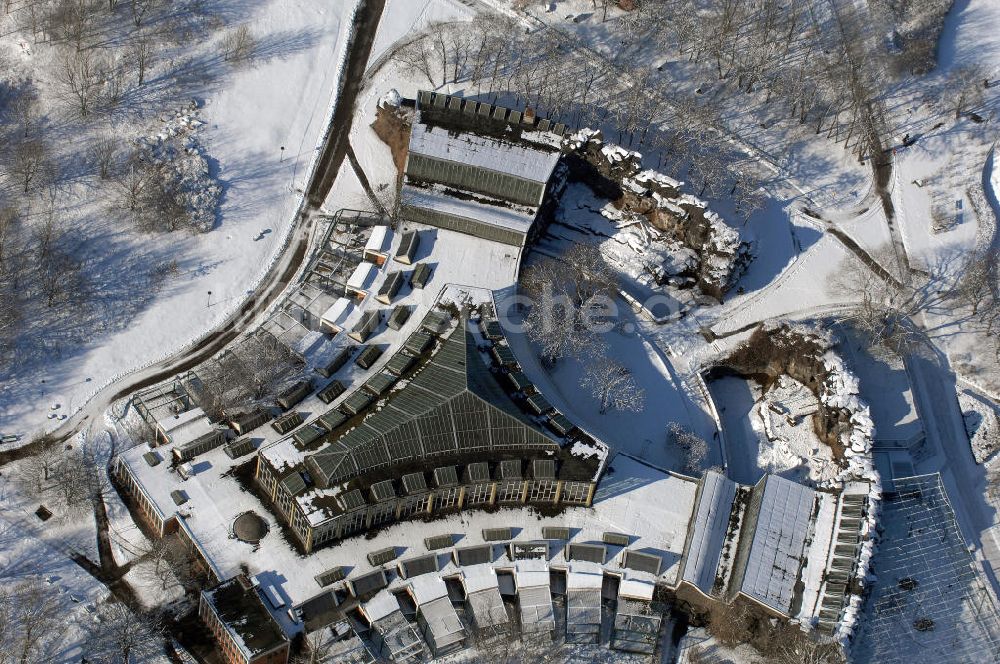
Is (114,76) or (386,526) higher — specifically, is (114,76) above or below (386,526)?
above

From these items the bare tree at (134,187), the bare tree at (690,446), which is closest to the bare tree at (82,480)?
the bare tree at (134,187)

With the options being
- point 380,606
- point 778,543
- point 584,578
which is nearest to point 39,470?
point 380,606

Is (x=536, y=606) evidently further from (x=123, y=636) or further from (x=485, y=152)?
(x=485, y=152)

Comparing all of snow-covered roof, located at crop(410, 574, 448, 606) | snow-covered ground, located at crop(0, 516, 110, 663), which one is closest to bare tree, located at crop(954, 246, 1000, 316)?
snow-covered roof, located at crop(410, 574, 448, 606)

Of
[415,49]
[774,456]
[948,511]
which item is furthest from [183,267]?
[948,511]

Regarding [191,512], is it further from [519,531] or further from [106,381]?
[519,531]

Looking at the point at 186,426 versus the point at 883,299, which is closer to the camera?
the point at 186,426

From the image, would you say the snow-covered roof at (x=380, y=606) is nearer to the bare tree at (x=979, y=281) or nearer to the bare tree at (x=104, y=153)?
the bare tree at (x=104, y=153)
